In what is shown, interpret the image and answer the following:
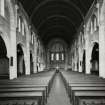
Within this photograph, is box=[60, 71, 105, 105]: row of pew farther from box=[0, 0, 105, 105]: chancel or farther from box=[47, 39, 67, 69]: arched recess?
box=[47, 39, 67, 69]: arched recess

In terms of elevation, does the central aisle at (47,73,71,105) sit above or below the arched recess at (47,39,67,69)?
below

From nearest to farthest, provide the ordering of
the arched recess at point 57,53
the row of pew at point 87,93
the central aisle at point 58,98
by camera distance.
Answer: the row of pew at point 87,93 → the central aisle at point 58,98 → the arched recess at point 57,53

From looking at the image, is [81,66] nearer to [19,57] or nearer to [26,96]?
[19,57]

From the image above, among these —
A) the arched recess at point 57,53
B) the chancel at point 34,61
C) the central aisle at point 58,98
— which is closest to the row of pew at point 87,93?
the chancel at point 34,61

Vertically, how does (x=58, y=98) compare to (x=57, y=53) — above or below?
below

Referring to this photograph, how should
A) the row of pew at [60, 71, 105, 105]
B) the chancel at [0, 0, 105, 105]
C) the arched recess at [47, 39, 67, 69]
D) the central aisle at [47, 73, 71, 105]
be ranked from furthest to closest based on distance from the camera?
the arched recess at [47, 39, 67, 69], the central aisle at [47, 73, 71, 105], the chancel at [0, 0, 105, 105], the row of pew at [60, 71, 105, 105]

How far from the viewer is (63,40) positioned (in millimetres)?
44062

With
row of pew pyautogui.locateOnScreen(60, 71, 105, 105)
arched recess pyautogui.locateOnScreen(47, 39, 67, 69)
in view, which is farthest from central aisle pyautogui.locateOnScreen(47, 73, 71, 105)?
arched recess pyautogui.locateOnScreen(47, 39, 67, 69)

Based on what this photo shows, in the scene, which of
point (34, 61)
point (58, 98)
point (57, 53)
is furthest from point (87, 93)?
point (57, 53)

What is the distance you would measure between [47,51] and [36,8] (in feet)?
84.2

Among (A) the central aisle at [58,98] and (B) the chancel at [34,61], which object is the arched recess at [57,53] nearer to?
(B) the chancel at [34,61]

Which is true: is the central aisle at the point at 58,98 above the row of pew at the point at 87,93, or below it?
below

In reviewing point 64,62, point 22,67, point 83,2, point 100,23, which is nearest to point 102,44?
point 100,23

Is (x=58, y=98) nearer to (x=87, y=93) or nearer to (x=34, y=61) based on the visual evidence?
(x=87, y=93)
